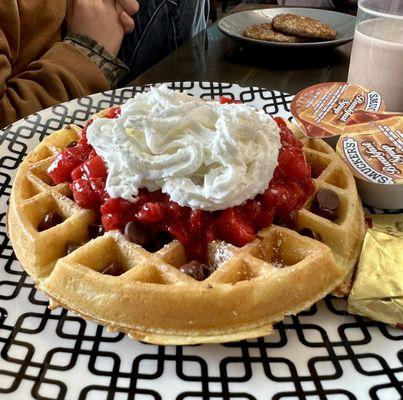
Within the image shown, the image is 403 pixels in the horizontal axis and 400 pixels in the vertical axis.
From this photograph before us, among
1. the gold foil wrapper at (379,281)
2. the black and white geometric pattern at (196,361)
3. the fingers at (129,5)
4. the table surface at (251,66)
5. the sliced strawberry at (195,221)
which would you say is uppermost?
the fingers at (129,5)

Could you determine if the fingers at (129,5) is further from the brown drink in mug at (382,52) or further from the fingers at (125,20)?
the brown drink in mug at (382,52)

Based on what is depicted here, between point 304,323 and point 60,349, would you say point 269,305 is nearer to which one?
point 304,323

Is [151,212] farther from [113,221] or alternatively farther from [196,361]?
[196,361]

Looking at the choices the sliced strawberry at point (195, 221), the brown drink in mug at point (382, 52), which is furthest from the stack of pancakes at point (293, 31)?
the sliced strawberry at point (195, 221)

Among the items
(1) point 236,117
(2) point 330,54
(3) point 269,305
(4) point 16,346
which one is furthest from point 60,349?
(2) point 330,54

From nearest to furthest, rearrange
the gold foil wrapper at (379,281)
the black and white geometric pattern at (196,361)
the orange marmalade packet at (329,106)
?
Answer: the black and white geometric pattern at (196,361), the gold foil wrapper at (379,281), the orange marmalade packet at (329,106)

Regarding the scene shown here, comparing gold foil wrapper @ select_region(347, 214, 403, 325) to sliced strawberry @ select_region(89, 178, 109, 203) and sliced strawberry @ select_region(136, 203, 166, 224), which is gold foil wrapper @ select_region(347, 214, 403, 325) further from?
sliced strawberry @ select_region(89, 178, 109, 203)
